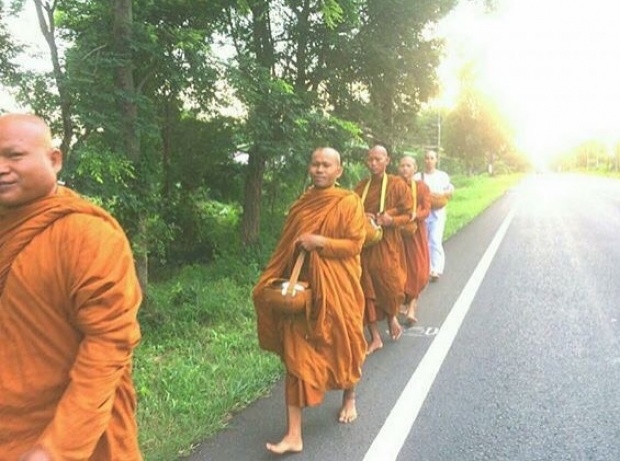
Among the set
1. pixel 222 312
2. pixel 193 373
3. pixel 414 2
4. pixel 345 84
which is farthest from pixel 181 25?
pixel 414 2

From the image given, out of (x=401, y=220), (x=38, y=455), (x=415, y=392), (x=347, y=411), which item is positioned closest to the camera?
(x=38, y=455)

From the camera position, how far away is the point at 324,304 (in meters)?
4.29

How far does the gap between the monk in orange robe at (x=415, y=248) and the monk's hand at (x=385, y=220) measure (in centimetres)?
92

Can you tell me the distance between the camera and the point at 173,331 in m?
7.25

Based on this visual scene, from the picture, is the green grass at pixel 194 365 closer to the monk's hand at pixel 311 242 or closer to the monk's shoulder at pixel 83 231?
the monk's hand at pixel 311 242

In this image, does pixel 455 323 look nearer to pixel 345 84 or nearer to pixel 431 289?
pixel 431 289

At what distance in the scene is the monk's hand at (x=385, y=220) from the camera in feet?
20.7

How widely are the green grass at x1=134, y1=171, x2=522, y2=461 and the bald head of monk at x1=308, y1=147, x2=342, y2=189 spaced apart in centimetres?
176

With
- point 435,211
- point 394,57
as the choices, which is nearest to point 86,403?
point 435,211

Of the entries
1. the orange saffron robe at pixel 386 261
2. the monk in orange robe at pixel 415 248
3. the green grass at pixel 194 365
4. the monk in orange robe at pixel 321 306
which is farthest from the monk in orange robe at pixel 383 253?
the monk in orange robe at pixel 321 306

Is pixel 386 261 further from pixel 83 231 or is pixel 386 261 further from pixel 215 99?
pixel 83 231

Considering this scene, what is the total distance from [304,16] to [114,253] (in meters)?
9.62

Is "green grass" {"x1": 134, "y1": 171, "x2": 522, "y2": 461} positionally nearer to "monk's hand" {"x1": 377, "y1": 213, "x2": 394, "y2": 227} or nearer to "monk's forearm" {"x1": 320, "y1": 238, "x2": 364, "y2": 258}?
"monk's forearm" {"x1": 320, "y1": 238, "x2": 364, "y2": 258}

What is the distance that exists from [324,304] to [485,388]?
1689mm
